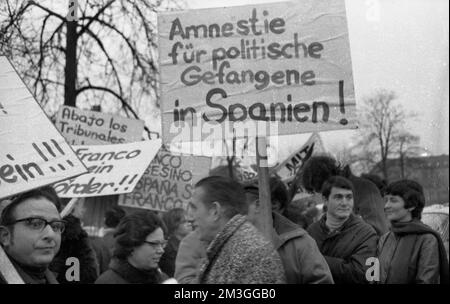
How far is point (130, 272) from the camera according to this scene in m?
4.07

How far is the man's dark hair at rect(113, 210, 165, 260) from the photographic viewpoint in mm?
4137

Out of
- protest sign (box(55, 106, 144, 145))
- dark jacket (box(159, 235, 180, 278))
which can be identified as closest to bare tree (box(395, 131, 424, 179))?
protest sign (box(55, 106, 144, 145))

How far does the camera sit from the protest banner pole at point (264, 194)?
4.09 metres

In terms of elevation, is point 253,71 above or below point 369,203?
above

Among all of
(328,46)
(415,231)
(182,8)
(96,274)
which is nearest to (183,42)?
(182,8)

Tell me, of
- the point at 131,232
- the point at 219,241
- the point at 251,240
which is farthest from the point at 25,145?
the point at 251,240

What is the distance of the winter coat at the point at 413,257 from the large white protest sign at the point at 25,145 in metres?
1.71

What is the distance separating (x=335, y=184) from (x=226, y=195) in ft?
4.34

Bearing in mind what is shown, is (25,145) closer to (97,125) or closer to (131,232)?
(131,232)

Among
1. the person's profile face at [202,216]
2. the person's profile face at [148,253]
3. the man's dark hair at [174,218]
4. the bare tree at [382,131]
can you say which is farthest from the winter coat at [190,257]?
the man's dark hair at [174,218]

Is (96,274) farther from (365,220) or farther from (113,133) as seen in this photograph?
(365,220)

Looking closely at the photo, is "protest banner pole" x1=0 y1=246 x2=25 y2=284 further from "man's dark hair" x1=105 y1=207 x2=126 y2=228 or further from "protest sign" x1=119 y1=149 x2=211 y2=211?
"man's dark hair" x1=105 y1=207 x2=126 y2=228

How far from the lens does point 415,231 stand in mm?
4551
